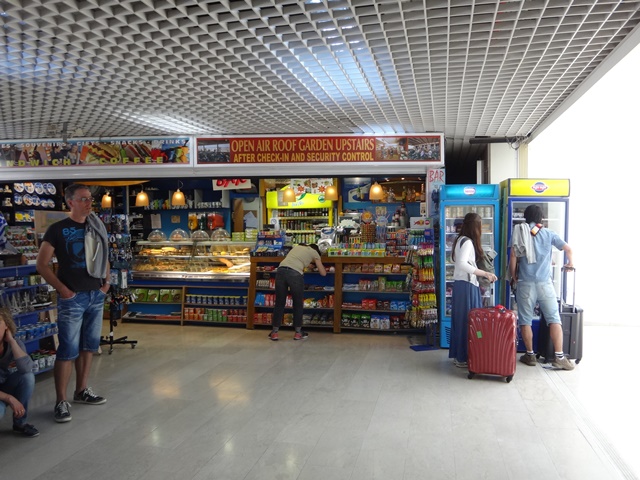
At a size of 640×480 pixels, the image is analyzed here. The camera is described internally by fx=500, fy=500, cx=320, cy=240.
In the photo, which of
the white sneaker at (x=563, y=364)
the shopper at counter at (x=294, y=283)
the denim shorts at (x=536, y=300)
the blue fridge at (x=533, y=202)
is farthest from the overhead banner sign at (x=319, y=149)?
the white sneaker at (x=563, y=364)

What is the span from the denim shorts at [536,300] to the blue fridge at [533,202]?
0.25m

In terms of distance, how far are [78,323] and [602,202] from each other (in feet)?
26.0

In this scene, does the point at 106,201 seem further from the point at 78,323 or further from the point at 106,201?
the point at 78,323

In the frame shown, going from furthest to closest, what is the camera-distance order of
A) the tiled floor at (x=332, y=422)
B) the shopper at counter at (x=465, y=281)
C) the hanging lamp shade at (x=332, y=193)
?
the hanging lamp shade at (x=332, y=193) → the shopper at counter at (x=465, y=281) → the tiled floor at (x=332, y=422)

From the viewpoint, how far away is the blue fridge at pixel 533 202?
6355 millimetres

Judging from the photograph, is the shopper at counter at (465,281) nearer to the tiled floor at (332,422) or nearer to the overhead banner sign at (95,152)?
the tiled floor at (332,422)

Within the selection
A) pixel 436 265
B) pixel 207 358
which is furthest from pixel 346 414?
pixel 436 265

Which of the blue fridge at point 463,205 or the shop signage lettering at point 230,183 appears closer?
the blue fridge at point 463,205

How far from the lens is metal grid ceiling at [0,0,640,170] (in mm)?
3559

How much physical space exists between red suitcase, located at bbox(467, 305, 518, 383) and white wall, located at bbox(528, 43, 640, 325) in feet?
12.6

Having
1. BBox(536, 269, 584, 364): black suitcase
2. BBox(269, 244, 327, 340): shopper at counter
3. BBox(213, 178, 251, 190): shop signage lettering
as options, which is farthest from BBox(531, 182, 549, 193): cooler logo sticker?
BBox(213, 178, 251, 190): shop signage lettering

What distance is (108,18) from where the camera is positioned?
146 inches

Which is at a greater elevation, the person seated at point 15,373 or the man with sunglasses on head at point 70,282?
the man with sunglasses on head at point 70,282

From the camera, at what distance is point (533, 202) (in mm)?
6527
